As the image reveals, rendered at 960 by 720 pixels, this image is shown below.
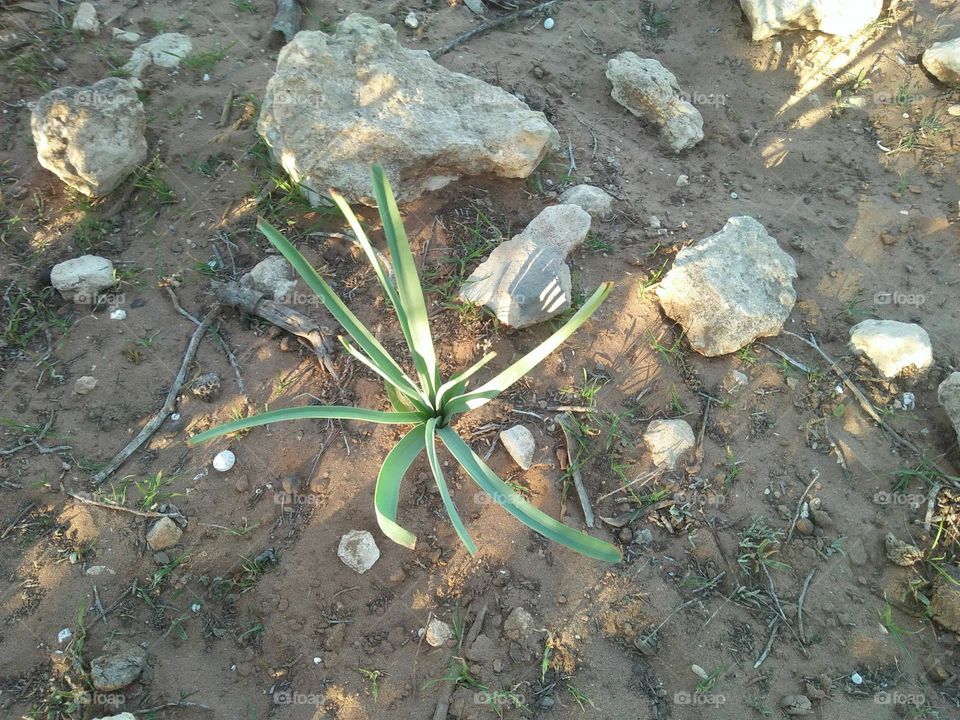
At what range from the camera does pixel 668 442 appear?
8.10 feet

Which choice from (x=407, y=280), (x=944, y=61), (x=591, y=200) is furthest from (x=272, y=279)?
(x=944, y=61)

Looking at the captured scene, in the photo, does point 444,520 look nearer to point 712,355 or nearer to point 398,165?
point 712,355

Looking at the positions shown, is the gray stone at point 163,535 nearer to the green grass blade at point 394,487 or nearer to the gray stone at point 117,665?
the gray stone at point 117,665

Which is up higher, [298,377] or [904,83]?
[904,83]

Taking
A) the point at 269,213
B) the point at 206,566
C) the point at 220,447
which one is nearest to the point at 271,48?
the point at 269,213

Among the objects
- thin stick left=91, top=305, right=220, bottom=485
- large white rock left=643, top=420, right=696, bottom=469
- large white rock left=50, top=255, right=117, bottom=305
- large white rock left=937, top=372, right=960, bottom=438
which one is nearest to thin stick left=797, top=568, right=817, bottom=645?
large white rock left=643, top=420, right=696, bottom=469

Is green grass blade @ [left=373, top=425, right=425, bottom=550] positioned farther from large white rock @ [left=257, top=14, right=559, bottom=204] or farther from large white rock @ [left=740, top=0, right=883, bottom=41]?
large white rock @ [left=740, top=0, right=883, bottom=41]

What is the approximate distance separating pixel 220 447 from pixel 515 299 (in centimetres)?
125

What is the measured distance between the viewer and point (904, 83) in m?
3.80

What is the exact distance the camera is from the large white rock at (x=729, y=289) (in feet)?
8.58

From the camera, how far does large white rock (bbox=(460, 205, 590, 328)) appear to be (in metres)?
2.56

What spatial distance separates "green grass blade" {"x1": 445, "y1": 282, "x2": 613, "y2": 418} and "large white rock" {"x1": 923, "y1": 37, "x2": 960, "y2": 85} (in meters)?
3.18

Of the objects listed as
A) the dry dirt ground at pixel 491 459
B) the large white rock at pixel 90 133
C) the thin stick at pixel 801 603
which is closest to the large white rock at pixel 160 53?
the dry dirt ground at pixel 491 459

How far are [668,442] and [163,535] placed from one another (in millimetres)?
1842
